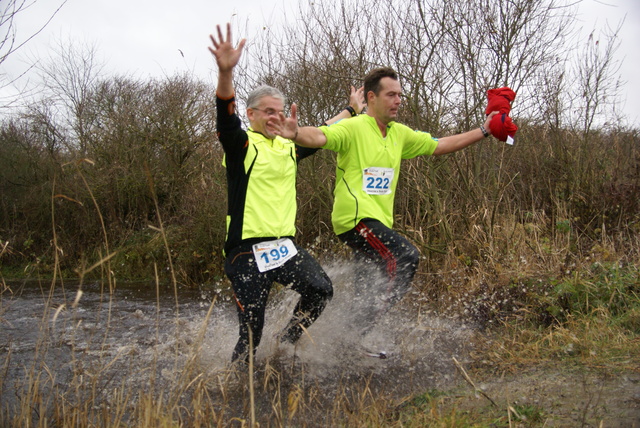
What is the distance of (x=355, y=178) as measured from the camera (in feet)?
14.0

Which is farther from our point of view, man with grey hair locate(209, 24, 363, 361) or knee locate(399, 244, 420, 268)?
knee locate(399, 244, 420, 268)

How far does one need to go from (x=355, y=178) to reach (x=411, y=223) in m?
3.55

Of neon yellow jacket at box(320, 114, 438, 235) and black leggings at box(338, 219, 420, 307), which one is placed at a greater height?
neon yellow jacket at box(320, 114, 438, 235)

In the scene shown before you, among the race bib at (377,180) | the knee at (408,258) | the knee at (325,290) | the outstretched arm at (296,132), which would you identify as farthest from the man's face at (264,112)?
the knee at (408,258)

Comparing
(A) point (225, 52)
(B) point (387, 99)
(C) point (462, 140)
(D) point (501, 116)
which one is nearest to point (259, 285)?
(A) point (225, 52)

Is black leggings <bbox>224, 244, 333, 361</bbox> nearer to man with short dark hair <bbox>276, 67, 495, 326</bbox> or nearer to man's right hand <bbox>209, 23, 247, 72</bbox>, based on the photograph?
man with short dark hair <bbox>276, 67, 495, 326</bbox>

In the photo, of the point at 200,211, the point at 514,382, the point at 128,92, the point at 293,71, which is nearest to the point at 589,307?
the point at 514,382

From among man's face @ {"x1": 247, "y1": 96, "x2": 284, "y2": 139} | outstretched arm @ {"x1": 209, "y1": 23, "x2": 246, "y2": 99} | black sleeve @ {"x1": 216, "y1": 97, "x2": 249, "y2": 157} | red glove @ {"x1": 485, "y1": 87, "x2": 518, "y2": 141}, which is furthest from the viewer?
red glove @ {"x1": 485, "y1": 87, "x2": 518, "y2": 141}

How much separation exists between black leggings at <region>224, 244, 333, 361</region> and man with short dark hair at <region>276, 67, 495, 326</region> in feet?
1.72

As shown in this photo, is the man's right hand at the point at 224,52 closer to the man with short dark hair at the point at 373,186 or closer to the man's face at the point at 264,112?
the man's face at the point at 264,112

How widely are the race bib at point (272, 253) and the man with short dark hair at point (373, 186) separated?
0.70 metres

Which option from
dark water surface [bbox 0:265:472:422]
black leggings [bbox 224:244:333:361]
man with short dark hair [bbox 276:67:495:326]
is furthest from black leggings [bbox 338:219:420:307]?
black leggings [bbox 224:244:333:361]

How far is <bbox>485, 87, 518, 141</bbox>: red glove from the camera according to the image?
4.61m

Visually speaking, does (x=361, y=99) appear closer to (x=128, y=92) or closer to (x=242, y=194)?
(x=242, y=194)
